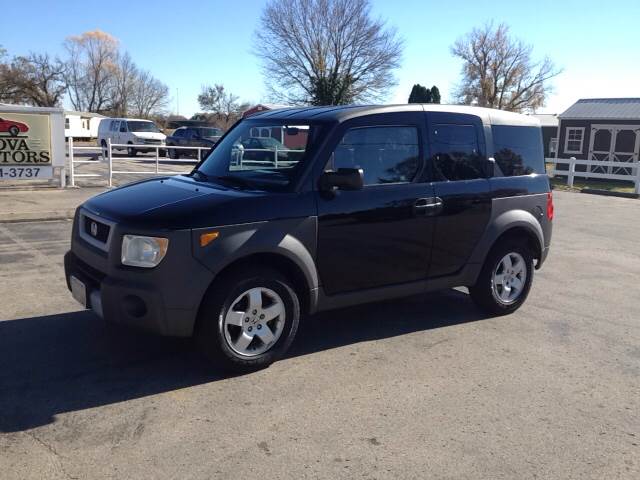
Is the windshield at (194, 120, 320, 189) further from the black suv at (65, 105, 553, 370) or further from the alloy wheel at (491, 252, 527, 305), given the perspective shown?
the alloy wheel at (491, 252, 527, 305)

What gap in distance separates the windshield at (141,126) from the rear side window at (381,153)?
26820mm

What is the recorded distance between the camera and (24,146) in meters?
13.9

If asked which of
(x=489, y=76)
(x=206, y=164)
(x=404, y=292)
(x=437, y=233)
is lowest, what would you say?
(x=404, y=292)

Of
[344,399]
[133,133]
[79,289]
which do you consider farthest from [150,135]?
[344,399]

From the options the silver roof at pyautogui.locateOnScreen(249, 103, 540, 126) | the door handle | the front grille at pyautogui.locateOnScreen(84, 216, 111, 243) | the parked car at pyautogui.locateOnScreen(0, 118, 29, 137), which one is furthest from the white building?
the door handle

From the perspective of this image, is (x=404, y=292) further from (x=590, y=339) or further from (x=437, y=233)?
(x=590, y=339)

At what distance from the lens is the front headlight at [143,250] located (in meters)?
3.92

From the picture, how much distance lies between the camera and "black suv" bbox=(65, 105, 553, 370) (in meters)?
Answer: 4.00

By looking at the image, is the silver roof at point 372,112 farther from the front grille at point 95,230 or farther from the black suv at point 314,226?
the front grille at point 95,230

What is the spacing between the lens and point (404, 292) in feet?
16.8

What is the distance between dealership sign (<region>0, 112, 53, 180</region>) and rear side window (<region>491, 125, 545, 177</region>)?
11.6 meters

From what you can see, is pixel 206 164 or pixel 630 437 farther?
pixel 206 164

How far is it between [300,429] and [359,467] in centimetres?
51

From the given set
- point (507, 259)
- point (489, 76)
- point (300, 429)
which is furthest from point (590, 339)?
point (489, 76)
